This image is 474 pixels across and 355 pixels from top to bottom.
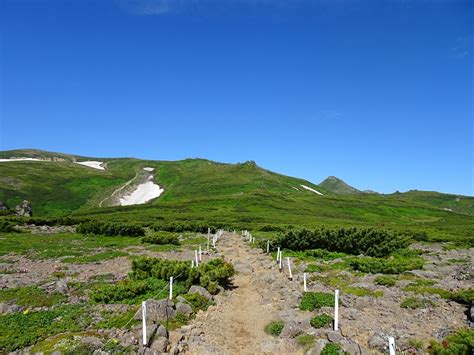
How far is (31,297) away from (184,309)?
919 cm

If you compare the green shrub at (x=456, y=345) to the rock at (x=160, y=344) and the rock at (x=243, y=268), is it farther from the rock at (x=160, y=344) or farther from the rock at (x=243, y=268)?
the rock at (x=243, y=268)

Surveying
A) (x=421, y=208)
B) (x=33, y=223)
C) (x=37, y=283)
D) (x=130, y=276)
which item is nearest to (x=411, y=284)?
(x=130, y=276)

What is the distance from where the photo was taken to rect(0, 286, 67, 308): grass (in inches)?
811

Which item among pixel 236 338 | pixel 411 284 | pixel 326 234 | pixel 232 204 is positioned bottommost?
pixel 236 338

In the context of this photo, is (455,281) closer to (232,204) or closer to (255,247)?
(255,247)

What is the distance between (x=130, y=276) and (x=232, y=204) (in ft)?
351

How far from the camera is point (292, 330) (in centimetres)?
1742

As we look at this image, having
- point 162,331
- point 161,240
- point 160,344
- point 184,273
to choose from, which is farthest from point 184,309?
point 161,240

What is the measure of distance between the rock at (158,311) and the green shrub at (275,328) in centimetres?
474

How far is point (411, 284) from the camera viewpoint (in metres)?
25.6

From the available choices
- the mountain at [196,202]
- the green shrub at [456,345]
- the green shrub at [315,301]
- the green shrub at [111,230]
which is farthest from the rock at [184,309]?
the mountain at [196,202]

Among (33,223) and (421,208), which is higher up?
(421,208)

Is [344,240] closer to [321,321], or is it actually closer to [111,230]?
[321,321]

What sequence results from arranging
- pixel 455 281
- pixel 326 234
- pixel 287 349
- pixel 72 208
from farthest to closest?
pixel 72 208 → pixel 326 234 → pixel 455 281 → pixel 287 349
